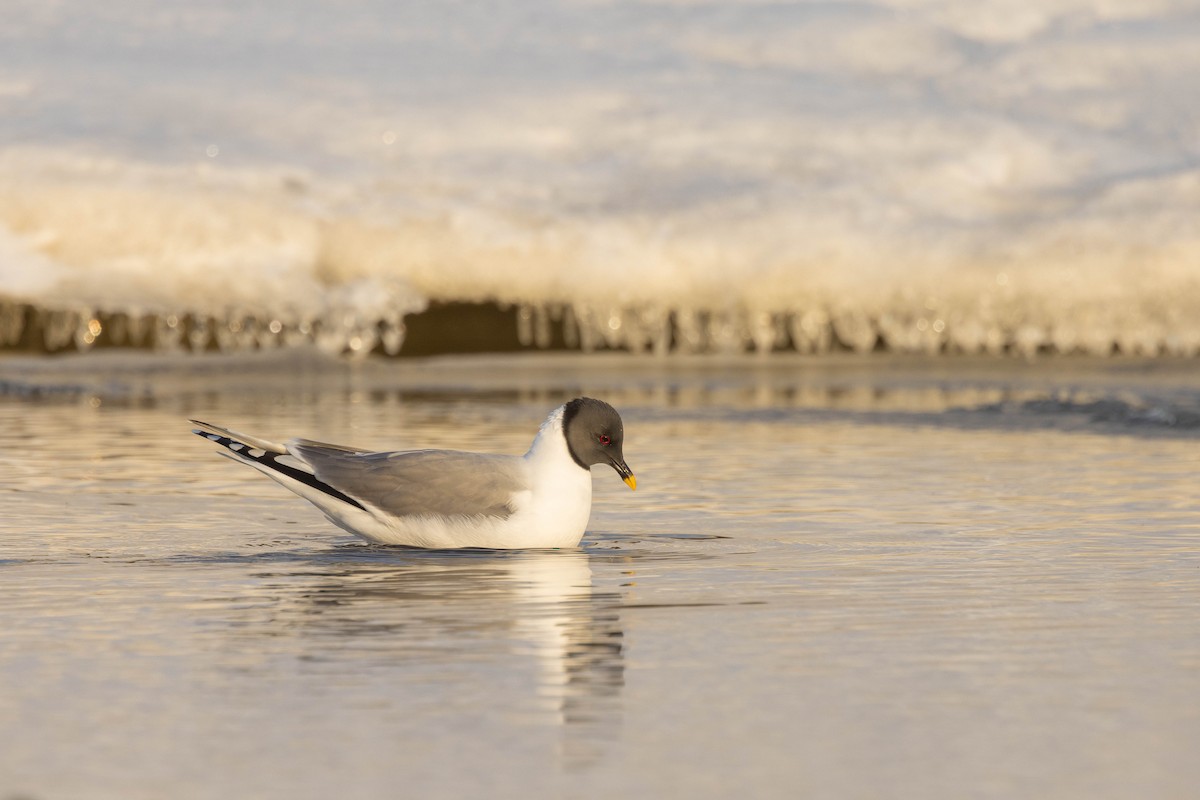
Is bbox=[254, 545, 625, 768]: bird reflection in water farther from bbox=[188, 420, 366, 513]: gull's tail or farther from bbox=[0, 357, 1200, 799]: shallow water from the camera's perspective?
bbox=[188, 420, 366, 513]: gull's tail

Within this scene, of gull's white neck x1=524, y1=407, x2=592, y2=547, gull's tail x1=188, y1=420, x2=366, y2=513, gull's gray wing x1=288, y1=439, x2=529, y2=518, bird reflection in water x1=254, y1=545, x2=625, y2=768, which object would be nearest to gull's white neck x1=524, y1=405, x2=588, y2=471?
gull's white neck x1=524, y1=407, x2=592, y2=547

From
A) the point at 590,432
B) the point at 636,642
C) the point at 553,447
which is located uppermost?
the point at 590,432

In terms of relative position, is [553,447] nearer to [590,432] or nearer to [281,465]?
[590,432]

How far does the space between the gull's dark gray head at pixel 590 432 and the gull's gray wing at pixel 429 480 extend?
1.60 feet

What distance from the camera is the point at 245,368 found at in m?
88.0

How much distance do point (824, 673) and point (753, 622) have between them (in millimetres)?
1868

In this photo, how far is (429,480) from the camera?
56.4 ft

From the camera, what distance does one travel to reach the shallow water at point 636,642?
8953mm

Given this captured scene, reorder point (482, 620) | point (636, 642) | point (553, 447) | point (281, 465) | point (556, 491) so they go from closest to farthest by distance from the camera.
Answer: point (636, 642)
point (482, 620)
point (556, 491)
point (553, 447)
point (281, 465)

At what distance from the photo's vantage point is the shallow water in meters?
8.95

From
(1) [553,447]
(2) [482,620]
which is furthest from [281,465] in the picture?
(2) [482,620]

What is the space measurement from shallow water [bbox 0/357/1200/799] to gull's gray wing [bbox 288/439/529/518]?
44 cm

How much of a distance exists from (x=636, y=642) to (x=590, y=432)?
16.7 feet

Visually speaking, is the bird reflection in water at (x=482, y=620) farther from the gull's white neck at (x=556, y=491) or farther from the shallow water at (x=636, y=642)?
the gull's white neck at (x=556, y=491)
